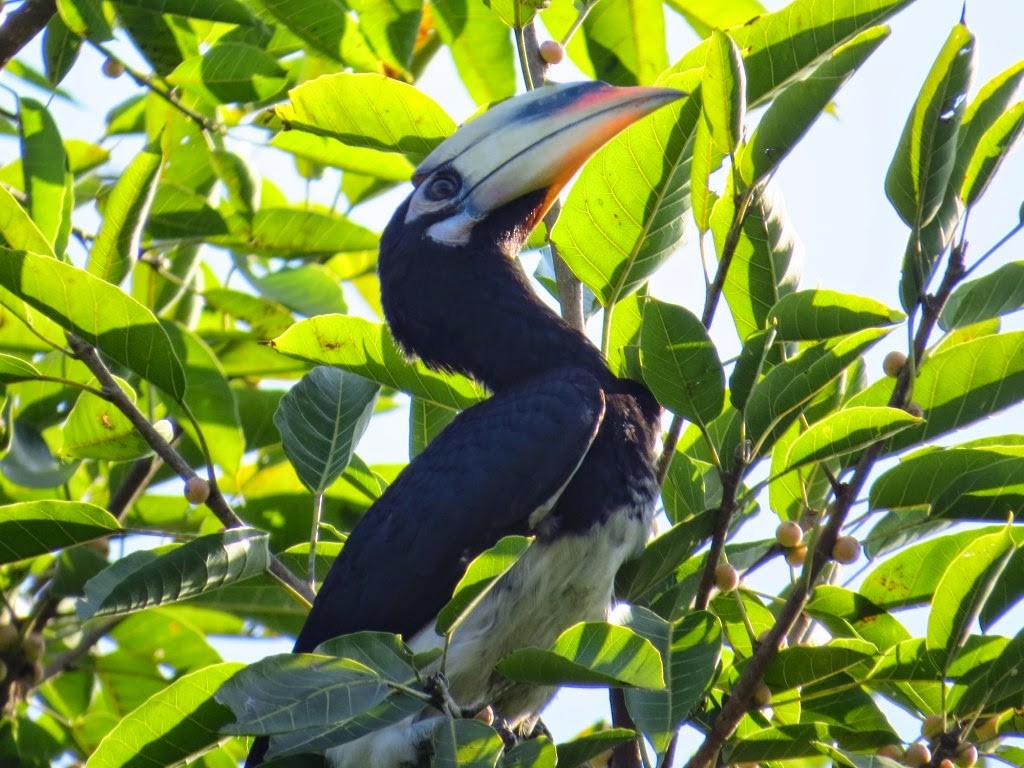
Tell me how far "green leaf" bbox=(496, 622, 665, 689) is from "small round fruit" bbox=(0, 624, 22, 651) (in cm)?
226

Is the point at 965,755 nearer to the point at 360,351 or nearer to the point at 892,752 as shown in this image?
the point at 892,752

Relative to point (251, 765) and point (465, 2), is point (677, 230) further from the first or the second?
point (251, 765)

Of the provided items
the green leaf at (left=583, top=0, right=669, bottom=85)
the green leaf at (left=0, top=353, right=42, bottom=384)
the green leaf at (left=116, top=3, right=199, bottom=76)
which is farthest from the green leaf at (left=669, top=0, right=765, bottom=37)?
the green leaf at (left=0, top=353, right=42, bottom=384)

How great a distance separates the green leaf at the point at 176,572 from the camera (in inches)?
→ 110

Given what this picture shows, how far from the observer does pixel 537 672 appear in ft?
7.93

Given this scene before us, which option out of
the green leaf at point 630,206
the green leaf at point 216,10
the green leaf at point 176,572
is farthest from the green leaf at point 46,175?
the green leaf at point 630,206

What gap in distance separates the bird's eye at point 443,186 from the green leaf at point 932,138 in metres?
1.75

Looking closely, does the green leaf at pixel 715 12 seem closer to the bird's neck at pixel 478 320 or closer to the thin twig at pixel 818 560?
the bird's neck at pixel 478 320

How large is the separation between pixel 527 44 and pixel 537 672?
82.9 inches

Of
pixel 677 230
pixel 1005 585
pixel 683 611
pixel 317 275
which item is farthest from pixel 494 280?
pixel 1005 585

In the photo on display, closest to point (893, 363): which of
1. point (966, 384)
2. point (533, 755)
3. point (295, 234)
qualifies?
point (966, 384)

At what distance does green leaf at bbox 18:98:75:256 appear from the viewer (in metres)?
3.51

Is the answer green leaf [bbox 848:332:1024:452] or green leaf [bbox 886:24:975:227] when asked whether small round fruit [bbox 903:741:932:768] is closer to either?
green leaf [bbox 848:332:1024:452]

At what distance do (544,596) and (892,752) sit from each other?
0.88 metres
